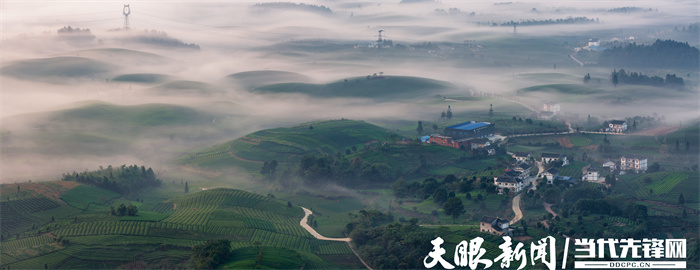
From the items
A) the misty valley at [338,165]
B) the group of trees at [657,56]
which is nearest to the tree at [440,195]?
the misty valley at [338,165]

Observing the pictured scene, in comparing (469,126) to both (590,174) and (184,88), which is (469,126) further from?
(184,88)

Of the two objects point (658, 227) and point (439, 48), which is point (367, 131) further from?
point (439, 48)

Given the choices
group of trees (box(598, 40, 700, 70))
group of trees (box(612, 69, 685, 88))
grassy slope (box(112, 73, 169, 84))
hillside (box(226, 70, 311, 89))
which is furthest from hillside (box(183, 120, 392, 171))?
group of trees (box(598, 40, 700, 70))

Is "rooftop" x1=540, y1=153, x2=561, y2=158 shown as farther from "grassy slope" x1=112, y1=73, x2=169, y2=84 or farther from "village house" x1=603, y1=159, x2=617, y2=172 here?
"grassy slope" x1=112, y1=73, x2=169, y2=84

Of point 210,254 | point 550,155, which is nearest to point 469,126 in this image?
point 550,155

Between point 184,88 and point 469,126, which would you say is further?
point 184,88

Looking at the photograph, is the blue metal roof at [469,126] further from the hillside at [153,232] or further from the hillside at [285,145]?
the hillside at [153,232]
